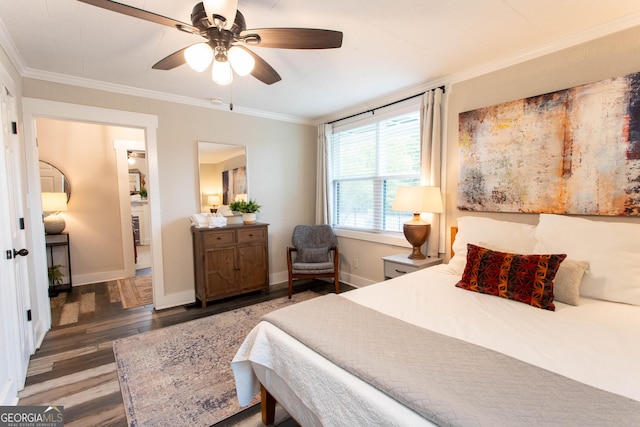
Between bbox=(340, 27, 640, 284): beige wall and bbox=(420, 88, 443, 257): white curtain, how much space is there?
86 mm

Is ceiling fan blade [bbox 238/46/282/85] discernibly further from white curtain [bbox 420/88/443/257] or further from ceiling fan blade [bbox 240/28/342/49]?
white curtain [bbox 420/88/443/257]

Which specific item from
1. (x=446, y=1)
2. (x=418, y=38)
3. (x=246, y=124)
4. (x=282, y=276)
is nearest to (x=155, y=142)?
(x=246, y=124)

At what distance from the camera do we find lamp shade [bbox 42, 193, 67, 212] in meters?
3.98

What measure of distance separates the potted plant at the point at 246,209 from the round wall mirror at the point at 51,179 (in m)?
2.49

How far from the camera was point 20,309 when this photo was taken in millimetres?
2178

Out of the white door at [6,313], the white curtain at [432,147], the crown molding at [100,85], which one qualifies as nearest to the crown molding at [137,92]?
the crown molding at [100,85]

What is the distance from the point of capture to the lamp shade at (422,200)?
2850 millimetres

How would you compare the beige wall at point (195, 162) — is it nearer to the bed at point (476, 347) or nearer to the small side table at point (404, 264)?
the small side table at point (404, 264)

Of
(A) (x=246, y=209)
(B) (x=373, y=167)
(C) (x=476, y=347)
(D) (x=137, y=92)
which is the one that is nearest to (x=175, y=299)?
(A) (x=246, y=209)

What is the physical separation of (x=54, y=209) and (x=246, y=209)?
2.65 meters

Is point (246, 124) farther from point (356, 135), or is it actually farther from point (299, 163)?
point (356, 135)

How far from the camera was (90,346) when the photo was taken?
260 cm

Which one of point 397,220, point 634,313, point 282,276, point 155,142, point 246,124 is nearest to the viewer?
point 634,313

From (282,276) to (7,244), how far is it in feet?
9.77
